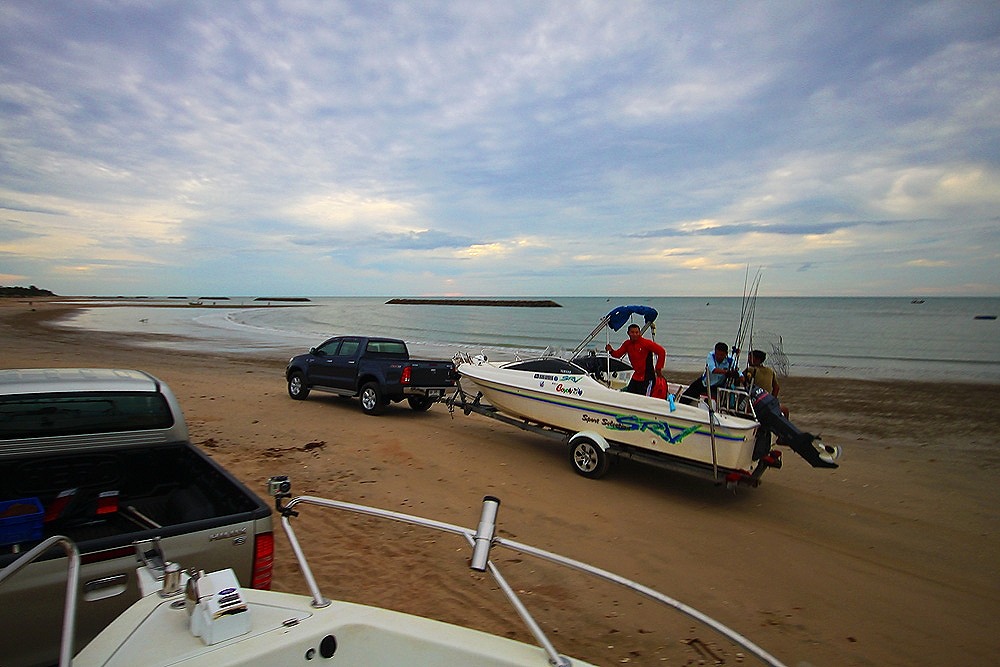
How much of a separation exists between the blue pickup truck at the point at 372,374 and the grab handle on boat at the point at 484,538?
8251mm

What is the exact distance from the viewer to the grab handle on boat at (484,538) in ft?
8.13

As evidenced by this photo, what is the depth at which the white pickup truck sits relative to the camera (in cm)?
299

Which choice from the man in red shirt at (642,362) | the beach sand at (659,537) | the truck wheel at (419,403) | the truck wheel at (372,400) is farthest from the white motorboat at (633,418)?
the truck wheel at (419,403)

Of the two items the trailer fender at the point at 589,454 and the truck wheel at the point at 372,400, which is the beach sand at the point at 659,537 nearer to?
the trailer fender at the point at 589,454

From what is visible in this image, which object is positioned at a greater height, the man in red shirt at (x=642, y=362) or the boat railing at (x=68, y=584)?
the man in red shirt at (x=642, y=362)

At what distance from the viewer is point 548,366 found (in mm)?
9227

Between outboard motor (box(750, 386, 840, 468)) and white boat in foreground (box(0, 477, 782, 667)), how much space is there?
4.85 metres

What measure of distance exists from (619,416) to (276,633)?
19.5ft

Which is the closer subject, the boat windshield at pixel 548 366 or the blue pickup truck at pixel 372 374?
the boat windshield at pixel 548 366

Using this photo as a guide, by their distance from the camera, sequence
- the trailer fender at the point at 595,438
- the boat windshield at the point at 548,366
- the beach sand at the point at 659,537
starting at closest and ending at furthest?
the beach sand at the point at 659,537 < the trailer fender at the point at 595,438 < the boat windshield at the point at 548,366

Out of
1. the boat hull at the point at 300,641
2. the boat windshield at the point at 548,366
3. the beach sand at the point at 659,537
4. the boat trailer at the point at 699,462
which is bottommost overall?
the beach sand at the point at 659,537

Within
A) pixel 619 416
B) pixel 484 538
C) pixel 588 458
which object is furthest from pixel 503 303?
pixel 484 538

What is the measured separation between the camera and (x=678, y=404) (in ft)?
23.8

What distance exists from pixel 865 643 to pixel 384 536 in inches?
165
